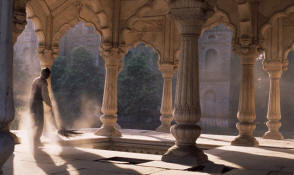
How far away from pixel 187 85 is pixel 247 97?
3745mm

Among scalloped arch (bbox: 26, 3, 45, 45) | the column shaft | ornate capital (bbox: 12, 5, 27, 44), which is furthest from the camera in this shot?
scalloped arch (bbox: 26, 3, 45, 45)

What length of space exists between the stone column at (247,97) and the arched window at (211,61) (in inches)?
786

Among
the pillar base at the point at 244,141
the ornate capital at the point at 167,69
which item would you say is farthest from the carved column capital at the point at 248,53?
the ornate capital at the point at 167,69

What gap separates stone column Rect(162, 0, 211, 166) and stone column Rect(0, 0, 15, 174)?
9.90 ft

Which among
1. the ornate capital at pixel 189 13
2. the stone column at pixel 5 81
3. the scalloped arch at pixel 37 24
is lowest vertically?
→ the stone column at pixel 5 81

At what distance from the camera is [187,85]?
539 cm

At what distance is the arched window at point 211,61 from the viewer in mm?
28641

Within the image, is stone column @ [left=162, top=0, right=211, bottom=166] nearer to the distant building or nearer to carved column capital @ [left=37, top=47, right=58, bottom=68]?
carved column capital @ [left=37, top=47, right=58, bottom=68]

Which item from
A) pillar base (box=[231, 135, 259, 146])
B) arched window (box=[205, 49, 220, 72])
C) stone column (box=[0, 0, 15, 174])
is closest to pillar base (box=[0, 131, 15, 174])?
stone column (box=[0, 0, 15, 174])

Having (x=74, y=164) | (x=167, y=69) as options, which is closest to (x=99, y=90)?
(x=167, y=69)

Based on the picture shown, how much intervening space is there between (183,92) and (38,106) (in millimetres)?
2912

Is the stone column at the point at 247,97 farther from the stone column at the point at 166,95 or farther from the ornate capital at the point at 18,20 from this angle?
the ornate capital at the point at 18,20

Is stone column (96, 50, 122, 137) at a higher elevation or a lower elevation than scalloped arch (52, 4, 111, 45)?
lower

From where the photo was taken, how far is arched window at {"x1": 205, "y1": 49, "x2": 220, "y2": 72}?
28.6 m
